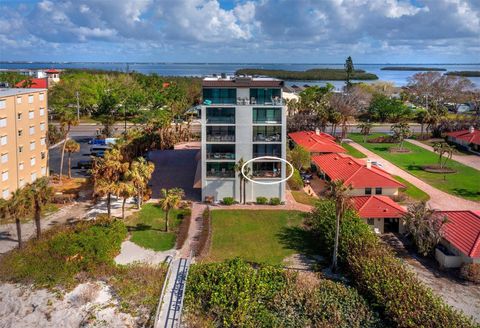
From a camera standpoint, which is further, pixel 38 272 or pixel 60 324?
pixel 38 272

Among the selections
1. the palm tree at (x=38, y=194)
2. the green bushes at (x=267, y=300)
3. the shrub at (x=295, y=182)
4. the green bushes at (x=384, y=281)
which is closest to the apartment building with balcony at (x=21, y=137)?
the palm tree at (x=38, y=194)

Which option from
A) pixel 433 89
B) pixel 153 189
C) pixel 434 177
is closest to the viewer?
pixel 153 189

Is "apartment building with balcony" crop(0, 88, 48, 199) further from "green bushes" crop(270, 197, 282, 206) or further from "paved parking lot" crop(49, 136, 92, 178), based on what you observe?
"green bushes" crop(270, 197, 282, 206)

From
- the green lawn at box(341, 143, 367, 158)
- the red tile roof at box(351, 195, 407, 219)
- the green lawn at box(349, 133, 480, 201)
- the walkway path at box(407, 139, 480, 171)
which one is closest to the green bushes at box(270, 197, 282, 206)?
the red tile roof at box(351, 195, 407, 219)

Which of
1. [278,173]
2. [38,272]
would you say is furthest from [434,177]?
[38,272]

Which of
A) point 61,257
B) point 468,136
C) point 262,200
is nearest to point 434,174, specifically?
point 468,136

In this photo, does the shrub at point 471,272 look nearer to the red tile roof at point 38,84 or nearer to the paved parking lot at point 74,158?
the paved parking lot at point 74,158

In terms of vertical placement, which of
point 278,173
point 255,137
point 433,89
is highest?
point 433,89

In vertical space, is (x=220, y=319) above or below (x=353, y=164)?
below

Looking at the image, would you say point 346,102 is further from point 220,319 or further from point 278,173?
point 220,319
